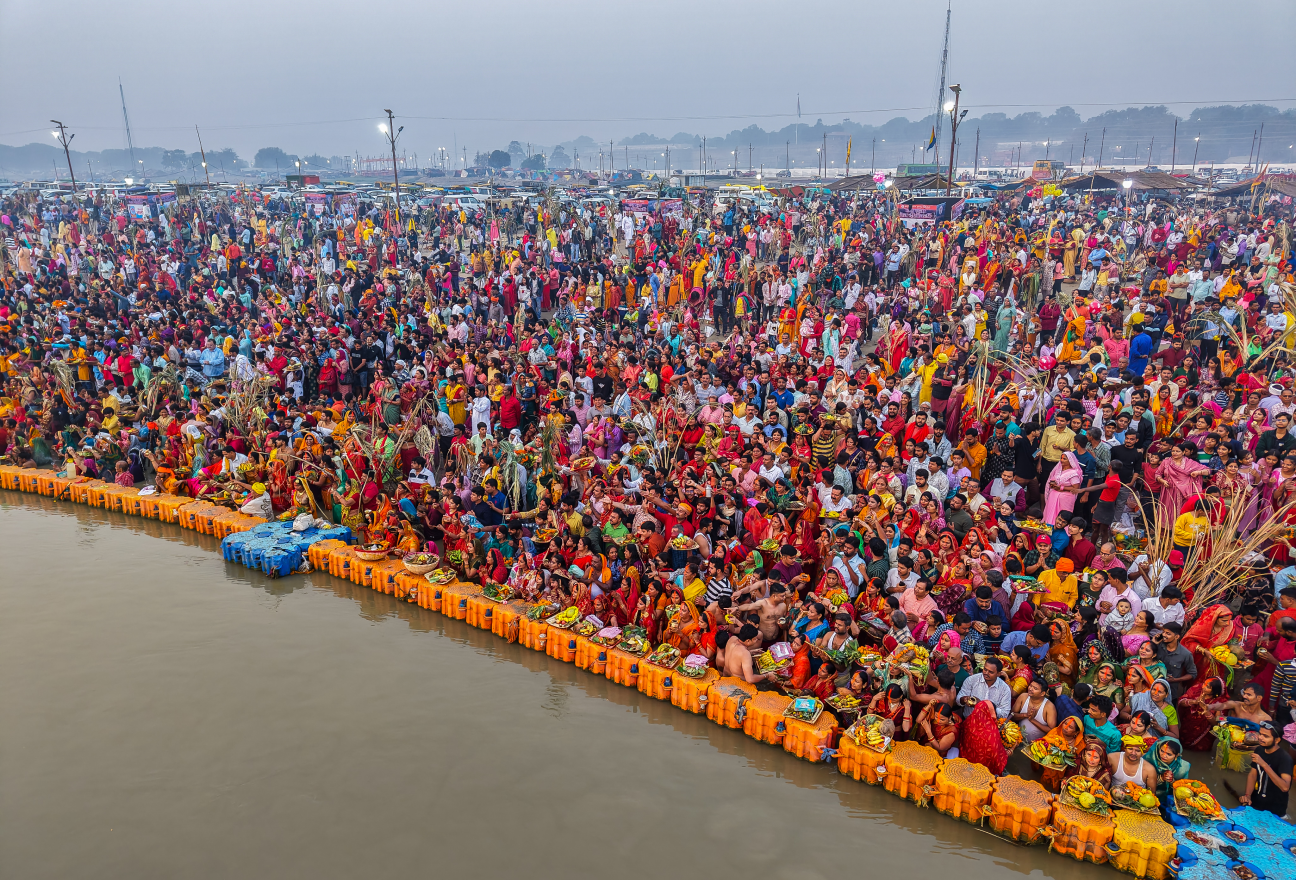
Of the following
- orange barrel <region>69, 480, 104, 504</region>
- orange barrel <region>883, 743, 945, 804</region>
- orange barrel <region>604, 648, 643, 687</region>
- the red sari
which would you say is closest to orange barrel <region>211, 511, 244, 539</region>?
orange barrel <region>69, 480, 104, 504</region>

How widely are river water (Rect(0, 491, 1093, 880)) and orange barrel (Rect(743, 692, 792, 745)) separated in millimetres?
139

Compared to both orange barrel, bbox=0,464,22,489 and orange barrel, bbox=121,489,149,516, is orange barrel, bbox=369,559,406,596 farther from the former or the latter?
orange barrel, bbox=0,464,22,489

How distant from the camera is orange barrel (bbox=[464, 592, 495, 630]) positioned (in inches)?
323

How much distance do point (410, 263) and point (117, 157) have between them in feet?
664

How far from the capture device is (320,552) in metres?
9.62

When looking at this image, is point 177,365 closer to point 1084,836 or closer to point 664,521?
point 664,521

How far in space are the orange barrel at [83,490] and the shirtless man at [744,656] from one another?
10679 millimetres

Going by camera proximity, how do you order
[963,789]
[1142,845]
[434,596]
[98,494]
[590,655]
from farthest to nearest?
1. [98,494]
2. [434,596]
3. [590,655]
4. [963,789]
5. [1142,845]

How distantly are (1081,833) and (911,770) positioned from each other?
1097mm

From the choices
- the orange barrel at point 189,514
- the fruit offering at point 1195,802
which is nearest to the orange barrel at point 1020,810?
the fruit offering at point 1195,802

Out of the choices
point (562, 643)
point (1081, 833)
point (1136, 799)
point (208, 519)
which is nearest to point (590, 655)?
point (562, 643)

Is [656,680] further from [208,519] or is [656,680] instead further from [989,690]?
[208,519]

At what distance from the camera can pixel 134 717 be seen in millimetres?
6949

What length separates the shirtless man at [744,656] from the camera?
665 centimetres
